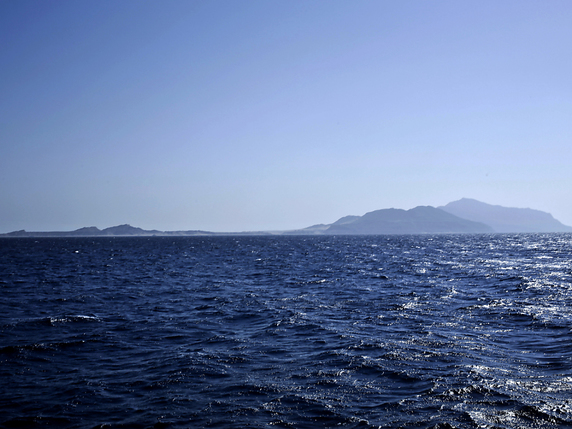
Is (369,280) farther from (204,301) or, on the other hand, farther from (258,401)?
(258,401)

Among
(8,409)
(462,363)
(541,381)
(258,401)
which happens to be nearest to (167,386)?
(258,401)

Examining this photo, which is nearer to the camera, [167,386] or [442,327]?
[167,386]

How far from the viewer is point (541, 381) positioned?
13.3 metres

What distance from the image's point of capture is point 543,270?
47.4 meters

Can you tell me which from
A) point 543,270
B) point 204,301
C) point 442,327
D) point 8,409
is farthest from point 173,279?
point 543,270

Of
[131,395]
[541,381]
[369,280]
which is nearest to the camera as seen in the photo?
[131,395]

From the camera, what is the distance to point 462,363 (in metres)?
15.1

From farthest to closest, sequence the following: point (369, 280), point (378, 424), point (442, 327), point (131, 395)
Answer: point (369, 280) < point (442, 327) < point (131, 395) < point (378, 424)

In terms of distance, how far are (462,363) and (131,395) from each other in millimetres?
11043

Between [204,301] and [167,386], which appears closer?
[167,386]

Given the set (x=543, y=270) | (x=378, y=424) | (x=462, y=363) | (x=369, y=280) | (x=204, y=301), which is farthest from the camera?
(x=543, y=270)

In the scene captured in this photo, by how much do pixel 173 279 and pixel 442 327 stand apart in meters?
28.5

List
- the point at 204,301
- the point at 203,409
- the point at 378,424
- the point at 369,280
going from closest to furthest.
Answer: the point at 378,424, the point at 203,409, the point at 204,301, the point at 369,280

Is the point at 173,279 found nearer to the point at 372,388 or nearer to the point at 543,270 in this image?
the point at 372,388
